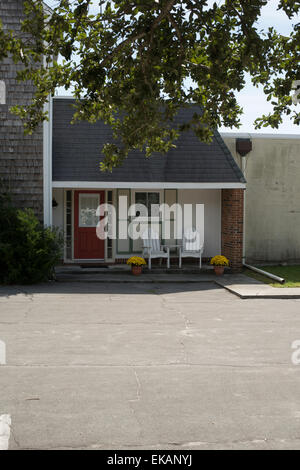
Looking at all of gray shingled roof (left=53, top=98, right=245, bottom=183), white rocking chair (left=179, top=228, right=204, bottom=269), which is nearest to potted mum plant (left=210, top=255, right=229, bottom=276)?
white rocking chair (left=179, top=228, right=204, bottom=269)

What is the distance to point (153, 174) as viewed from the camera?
1695 centimetres

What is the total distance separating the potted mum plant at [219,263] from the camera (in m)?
16.5

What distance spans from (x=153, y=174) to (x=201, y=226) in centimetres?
272

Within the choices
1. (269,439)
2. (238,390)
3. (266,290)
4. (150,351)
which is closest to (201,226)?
(266,290)

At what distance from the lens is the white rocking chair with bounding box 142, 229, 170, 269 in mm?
17047

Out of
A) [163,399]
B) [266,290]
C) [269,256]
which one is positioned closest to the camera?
[163,399]

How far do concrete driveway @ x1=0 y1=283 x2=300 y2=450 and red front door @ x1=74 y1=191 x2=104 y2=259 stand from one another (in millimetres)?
6001

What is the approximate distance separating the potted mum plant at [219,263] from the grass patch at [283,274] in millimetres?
810

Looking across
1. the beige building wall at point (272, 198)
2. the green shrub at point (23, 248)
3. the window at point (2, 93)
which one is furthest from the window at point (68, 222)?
the beige building wall at point (272, 198)

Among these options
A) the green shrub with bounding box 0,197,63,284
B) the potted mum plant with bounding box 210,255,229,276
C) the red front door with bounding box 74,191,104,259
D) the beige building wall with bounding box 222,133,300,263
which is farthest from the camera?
the beige building wall with bounding box 222,133,300,263

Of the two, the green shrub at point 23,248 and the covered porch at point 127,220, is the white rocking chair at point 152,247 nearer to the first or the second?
the covered porch at point 127,220

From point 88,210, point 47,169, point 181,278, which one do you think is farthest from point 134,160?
point 181,278

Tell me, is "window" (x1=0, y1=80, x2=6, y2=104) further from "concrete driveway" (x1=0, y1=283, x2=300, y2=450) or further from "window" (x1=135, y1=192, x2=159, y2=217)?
"concrete driveway" (x1=0, y1=283, x2=300, y2=450)
